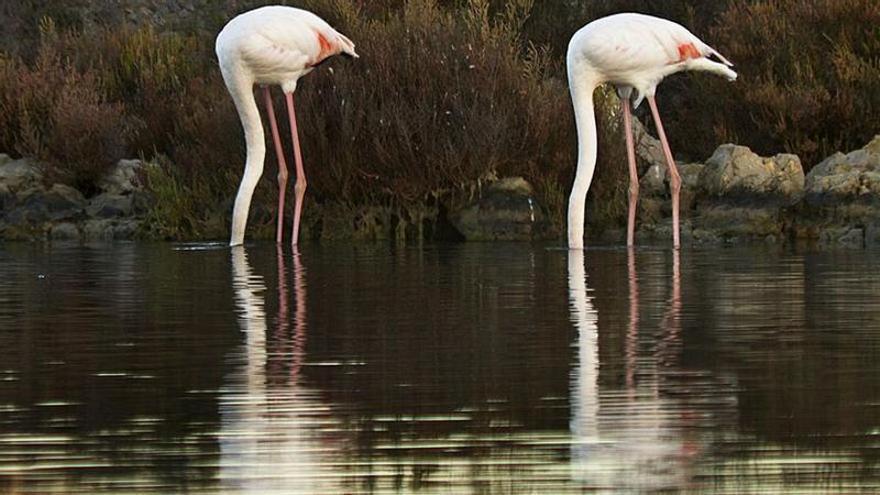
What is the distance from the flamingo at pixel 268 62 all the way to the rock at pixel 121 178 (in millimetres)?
3108

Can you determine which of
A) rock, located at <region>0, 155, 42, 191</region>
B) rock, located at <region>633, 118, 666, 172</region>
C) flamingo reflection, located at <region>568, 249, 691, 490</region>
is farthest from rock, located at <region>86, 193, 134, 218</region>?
flamingo reflection, located at <region>568, 249, 691, 490</region>

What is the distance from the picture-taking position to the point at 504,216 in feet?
61.7


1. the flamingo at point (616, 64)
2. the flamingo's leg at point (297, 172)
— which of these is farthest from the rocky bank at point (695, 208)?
the flamingo at point (616, 64)

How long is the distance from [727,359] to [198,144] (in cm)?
1443

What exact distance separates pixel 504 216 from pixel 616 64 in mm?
2923

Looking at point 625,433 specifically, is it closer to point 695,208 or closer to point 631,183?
point 631,183

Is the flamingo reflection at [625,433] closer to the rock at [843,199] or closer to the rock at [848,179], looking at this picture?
the rock at [843,199]

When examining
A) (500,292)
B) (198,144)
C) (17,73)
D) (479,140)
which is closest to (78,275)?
(500,292)

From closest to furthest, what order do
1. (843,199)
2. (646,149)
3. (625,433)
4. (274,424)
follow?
(625,433) < (274,424) < (843,199) < (646,149)

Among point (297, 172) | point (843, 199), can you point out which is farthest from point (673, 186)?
point (297, 172)

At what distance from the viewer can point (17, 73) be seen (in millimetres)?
23172

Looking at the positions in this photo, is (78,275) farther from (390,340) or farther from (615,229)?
(615,229)

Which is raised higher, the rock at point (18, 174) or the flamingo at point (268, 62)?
the flamingo at point (268, 62)

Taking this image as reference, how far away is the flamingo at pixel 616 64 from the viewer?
16.1 meters
